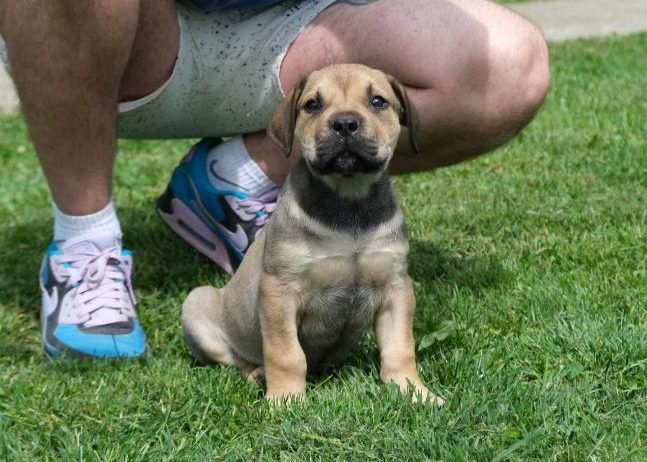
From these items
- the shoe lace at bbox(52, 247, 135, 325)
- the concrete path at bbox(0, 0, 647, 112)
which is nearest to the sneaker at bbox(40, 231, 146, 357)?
the shoe lace at bbox(52, 247, 135, 325)

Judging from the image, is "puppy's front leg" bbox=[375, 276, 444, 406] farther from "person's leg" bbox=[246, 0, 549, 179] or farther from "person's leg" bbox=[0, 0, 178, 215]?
"person's leg" bbox=[0, 0, 178, 215]

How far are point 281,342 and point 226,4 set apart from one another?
1.49 meters

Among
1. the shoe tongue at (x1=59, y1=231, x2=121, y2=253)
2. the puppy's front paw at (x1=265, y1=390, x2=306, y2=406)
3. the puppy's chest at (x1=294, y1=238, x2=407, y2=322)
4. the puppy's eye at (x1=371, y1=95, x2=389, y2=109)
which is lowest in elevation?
the shoe tongue at (x1=59, y1=231, x2=121, y2=253)

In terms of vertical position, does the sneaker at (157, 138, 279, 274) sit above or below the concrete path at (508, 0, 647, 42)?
above

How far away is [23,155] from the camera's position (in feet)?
22.5

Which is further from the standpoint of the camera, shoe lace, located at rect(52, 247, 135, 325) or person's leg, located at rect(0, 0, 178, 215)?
shoe lace, located at rect(52, 247, 135, 325)

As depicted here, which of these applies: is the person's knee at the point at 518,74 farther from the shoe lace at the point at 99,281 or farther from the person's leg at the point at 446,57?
the shoe lace at the point at 99,281

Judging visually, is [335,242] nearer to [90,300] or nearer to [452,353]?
[452,353]

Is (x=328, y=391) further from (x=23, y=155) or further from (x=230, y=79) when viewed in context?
(x=23, y=155)

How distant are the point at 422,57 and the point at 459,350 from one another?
1.16m

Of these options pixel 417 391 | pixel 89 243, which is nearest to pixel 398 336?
pixel 417 391

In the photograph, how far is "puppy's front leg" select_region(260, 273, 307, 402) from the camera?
10.0 feet

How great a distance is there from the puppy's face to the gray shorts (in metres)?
0.80

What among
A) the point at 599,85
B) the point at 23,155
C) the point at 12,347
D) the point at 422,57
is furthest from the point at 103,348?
the point at 599,85
